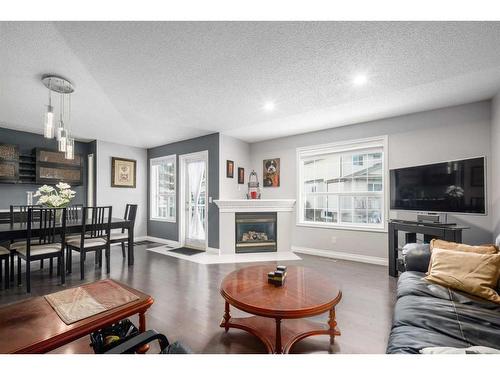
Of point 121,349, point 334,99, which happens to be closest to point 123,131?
point 334,99

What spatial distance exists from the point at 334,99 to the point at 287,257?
275 centimetres

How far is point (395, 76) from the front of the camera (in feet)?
7.68

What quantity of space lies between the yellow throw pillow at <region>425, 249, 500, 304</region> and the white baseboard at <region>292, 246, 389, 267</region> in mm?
1930

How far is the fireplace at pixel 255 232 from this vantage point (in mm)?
4559

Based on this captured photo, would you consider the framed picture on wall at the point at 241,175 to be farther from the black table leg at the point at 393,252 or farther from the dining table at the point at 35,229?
the black table leg at the point at 393,252

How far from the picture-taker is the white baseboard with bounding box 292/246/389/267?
3.69 metres

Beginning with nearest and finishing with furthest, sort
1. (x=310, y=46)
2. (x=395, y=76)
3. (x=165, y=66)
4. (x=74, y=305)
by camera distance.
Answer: (x=74, y=305)
(x=310, y=46)
(x=165, y=66)
(x=395, y=76)

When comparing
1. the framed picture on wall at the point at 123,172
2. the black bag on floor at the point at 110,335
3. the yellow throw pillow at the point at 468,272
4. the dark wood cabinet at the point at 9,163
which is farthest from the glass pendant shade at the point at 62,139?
the yellow throw pillow at the point at 468,272

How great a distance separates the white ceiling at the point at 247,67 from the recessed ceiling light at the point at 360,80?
0.06 metres

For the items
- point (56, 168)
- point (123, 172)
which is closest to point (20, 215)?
point (56, 168)

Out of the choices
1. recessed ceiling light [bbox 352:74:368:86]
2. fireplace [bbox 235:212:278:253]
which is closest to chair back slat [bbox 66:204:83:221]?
fireplace [bbox 235:212:278:253]
